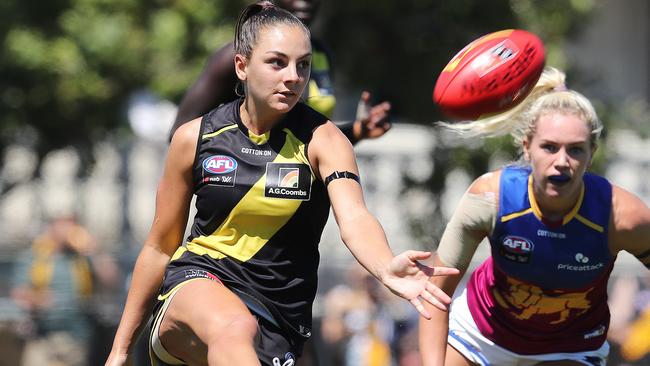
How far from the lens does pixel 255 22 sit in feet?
14.3

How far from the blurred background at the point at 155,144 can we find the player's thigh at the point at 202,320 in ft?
16.6

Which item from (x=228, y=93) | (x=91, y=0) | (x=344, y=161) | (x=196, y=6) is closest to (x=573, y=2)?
(x=196, y=6)

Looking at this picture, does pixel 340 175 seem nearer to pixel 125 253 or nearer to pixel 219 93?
pixel 219 93

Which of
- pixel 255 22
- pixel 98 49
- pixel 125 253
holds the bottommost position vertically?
pixel 125 253

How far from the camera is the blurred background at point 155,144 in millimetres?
10133

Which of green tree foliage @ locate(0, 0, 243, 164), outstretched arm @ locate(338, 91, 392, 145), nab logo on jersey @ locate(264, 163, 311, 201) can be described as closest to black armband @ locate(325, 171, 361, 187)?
nab logo on jersey @ locate(264, 163, 311, 201)

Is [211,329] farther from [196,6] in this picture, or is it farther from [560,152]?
[196,6]

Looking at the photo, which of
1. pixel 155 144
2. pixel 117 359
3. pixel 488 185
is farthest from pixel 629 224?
pixel 155 144

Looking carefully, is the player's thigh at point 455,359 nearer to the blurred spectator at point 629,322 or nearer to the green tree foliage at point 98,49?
the blurred spectator at point 629,322

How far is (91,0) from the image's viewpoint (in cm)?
1144

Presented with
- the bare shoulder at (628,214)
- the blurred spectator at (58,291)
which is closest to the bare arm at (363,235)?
the bare shoulder at (628,214)

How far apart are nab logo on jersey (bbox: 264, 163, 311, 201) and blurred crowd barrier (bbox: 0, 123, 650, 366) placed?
1432 mm

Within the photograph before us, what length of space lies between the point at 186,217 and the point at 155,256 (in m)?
0.19

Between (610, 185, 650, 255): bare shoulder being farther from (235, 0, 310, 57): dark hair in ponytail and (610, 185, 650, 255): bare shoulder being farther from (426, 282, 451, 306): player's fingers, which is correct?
(235, 0, 310, 57): dark hair in ponytail
